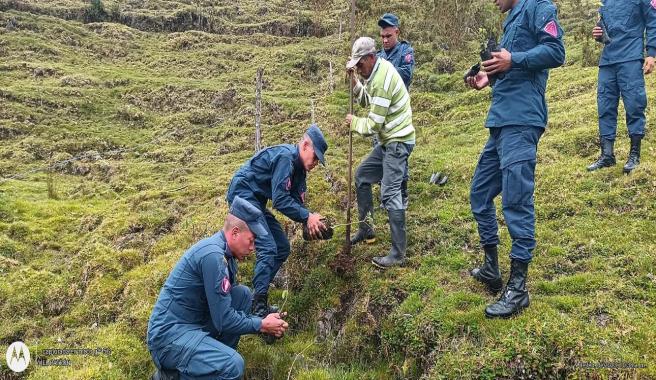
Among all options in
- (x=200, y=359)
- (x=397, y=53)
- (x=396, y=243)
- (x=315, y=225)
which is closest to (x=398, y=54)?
(x=397, y=53)

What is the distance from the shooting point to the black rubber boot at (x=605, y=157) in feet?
28.3

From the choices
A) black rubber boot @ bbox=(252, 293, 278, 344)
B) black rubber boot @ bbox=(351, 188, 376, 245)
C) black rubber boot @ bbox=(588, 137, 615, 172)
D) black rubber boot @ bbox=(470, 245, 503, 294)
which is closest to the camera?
black rubber boot @ bbox=(470, 245, 503, 294)

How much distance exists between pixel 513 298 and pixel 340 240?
135 inches

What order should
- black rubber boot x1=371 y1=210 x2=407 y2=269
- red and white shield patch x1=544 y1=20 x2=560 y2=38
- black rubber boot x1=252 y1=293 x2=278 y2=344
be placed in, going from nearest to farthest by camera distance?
red and white shield patch x1=544 y1=20 x2=560 y2=38 < black rubber boot x1=252 y1=293 x2=278 y2=344 < black rubber boot x1=371 y1=210 x2=407 y2=269

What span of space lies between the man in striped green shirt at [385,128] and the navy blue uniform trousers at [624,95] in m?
4.04

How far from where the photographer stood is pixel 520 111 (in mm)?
5199

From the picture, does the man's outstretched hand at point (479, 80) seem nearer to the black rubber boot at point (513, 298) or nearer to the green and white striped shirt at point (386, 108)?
the green and white striped shirt at point (386, 108)

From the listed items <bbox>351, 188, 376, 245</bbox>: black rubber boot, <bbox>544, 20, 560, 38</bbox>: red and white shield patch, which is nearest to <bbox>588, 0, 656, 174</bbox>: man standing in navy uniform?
<bbox>544, 20, 560, 38</bbox>: red and white shield patch

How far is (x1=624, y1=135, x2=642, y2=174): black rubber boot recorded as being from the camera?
8.14 m

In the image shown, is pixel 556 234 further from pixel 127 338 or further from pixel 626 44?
pixel 127 338

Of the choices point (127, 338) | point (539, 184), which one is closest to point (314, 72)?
point (539, 184)

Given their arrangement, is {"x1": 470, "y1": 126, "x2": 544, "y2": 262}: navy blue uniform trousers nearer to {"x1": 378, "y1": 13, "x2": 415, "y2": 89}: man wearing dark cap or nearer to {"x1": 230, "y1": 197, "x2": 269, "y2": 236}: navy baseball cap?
{"x1": 230, "y1": 197, "x2": 269, "y2": 236}: navy baseball cap

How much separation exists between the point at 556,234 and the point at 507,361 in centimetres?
307

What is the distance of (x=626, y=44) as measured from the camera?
26.4ft
